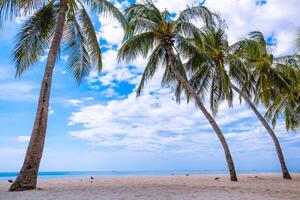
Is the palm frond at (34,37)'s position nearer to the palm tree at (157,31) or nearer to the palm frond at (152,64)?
the palm tree at (157,31)

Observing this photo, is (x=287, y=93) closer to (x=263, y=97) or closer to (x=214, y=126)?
(x=263, y=97)

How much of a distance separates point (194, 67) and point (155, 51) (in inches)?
123

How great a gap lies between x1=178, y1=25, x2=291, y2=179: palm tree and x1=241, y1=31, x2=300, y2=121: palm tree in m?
0.70

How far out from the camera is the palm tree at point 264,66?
18.5 metres

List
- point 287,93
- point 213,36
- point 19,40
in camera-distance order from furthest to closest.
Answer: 1. point 287,93
2. point 213,36
3. point 19,40

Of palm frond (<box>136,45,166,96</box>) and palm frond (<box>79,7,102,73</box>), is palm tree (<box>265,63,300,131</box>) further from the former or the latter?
palm frond (<box>79,7,102,73</box>)

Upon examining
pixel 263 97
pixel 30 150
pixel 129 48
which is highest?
pixel 129 48

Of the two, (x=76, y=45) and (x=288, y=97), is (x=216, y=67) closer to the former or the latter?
(x=288, y=97)

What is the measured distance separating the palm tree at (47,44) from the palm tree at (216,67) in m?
5.11

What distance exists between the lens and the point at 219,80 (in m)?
18.9

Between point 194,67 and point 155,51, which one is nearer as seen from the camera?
point 155,51

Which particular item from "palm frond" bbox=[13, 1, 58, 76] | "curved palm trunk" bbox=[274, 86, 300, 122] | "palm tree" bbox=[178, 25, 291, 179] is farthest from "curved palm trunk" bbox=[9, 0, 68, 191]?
"curved palm trunk" bbox=[274, 86, 300, 122]

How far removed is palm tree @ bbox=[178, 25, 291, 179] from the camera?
16969mm

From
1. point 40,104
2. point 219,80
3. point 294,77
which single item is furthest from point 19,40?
point 294,77
